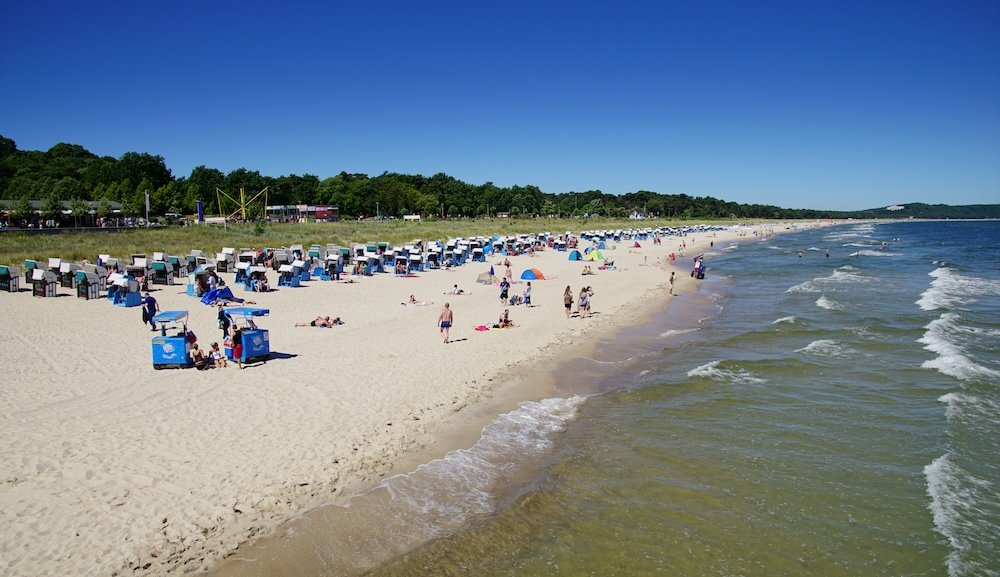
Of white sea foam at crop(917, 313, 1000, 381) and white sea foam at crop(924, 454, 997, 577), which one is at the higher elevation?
white sea foam at crop(917, 313, 1000, 381)

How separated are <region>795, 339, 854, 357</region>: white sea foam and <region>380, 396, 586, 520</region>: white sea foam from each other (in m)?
8.92

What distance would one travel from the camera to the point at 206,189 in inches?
3799

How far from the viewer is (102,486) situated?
7.48 m

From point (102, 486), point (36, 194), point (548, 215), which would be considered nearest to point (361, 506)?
point (102, 486)

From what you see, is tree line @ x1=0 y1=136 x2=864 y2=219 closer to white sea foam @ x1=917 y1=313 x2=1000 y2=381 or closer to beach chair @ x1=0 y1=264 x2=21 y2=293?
beach chair @ x1=0 y1=264 x2=21 y2=293

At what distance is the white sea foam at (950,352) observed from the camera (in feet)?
47.6

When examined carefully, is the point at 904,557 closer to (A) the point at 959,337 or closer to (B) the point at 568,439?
(B) the point at 568,439

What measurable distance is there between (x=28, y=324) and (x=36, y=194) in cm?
7118

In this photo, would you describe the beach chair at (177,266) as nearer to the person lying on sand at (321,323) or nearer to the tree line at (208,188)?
the person lying on sand at (321,323)

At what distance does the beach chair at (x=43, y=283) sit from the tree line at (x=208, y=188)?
44.5 meters

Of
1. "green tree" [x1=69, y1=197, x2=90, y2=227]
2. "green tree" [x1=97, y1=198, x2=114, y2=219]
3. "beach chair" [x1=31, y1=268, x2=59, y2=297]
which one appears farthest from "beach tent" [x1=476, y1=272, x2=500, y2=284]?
"green tree" [x1=97, y1=198, x2=114, y2=219]

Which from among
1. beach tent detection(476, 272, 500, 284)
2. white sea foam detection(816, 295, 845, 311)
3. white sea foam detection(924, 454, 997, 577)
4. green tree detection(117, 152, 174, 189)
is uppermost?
green tree detection(117, 152, 174, 189)

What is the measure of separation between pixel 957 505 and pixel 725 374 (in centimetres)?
615

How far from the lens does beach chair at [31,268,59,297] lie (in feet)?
69.8
